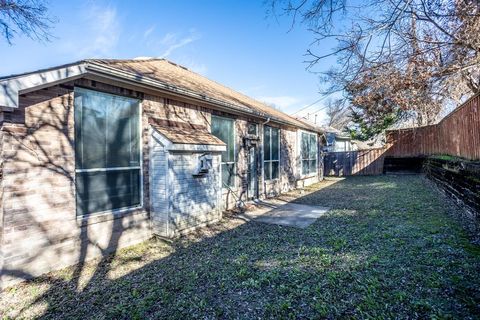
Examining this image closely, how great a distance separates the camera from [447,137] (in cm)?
1012

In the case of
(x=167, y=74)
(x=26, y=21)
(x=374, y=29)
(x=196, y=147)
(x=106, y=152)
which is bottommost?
(x=106, y=152)

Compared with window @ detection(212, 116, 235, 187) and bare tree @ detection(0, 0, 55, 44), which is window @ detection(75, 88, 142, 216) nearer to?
window @ detection(212, 116, 235, 187)

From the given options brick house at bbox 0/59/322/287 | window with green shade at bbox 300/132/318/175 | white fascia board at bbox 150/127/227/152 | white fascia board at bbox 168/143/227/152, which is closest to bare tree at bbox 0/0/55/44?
brick house at bbox 0/59/322/287

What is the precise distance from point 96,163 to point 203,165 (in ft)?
7.19

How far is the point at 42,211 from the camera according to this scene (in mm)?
3748

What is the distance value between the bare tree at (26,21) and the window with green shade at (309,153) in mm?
11576

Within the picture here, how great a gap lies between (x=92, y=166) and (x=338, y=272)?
4237 mm

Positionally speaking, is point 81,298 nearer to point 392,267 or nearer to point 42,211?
point 42,211

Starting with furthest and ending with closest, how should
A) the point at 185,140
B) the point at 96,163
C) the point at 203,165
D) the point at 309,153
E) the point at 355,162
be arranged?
the point at 355,162
the point at 309,153
the point at 203,165
the point at 185,140
the point at 96,163

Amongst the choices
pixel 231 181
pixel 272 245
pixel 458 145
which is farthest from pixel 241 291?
pixel 458 145

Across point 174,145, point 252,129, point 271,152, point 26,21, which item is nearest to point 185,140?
point 174,145

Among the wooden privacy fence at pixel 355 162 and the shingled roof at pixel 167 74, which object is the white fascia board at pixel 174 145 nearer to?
the shingled roof at pixel 167 74

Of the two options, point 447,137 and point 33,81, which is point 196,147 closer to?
point 33,81

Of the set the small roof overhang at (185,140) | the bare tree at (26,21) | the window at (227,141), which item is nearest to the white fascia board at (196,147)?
the small roof overhang at (185,140)
